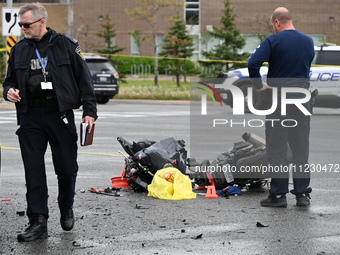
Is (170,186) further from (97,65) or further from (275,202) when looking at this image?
(97,65)

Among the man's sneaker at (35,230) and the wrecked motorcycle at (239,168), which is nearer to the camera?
the man's sneaker at (35,230)

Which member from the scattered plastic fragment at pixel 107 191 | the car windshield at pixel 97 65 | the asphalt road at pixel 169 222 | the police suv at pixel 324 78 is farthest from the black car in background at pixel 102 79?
the scattered plastic fragment at pixel 107 191

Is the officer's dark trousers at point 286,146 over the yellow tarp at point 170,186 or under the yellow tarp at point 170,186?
over

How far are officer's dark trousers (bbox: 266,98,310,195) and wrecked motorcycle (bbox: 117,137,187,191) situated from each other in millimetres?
1295

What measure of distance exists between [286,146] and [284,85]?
62 cm

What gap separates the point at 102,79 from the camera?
95.7 feet

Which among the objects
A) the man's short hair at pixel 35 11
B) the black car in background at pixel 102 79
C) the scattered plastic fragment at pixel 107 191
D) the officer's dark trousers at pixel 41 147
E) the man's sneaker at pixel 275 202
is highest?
the man's short hair at pixel 35 11

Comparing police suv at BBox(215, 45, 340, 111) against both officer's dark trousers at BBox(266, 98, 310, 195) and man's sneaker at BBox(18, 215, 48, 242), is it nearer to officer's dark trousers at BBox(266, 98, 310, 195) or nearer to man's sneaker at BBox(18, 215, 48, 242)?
officer's dark trousers at BBox(266, 98, 310, 195)

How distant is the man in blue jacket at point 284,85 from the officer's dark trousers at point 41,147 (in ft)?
7.31

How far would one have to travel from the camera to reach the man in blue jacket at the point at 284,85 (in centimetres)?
788

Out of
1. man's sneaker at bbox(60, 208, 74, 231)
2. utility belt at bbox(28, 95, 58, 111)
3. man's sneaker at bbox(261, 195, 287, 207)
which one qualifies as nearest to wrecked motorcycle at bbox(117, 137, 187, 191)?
man's sneaker at bbox(261, 195, 287, 207)

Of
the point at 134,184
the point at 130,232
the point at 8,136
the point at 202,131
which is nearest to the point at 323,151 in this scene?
the point at 202,131

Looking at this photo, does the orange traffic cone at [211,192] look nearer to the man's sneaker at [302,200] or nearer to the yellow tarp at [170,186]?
the yellow tarp at [170,186]

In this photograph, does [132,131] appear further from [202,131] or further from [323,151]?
[323,151]
